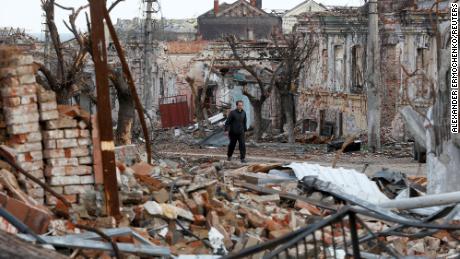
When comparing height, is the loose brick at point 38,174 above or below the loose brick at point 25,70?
below

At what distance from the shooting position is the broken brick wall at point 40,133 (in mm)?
10812

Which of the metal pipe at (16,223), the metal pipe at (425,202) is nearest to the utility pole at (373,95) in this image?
the metal pipe at (425,202)

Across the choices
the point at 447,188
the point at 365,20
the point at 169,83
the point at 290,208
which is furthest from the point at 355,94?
the point at 290,208

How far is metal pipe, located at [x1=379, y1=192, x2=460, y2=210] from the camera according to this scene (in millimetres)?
12703

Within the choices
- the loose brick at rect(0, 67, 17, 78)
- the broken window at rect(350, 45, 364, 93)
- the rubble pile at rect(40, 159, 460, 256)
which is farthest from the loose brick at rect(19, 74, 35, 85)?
the broken window at rect(350, 45, 364, 93)

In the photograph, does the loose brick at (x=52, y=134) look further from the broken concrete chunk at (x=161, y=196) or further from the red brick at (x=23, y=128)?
the broken concrete chunk at (x=161, y=196)

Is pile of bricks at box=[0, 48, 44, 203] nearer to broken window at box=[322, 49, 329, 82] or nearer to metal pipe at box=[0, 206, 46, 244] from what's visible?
metal pipe at box=[0, 206, 46, 244]

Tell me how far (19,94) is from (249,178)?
15.1 feet

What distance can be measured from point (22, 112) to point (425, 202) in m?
5.38

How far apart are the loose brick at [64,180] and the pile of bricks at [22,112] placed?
0.44 feet

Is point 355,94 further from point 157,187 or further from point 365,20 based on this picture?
point 157,187

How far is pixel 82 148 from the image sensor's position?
11.2 m

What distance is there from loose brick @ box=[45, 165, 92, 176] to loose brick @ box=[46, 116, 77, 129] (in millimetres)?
464

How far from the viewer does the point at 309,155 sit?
1083 inches
